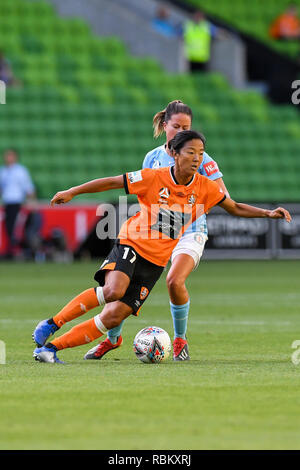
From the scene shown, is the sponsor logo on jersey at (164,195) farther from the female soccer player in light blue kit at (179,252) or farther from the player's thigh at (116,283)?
the player's thigh at (116,283)

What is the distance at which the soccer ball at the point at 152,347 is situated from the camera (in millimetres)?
7684

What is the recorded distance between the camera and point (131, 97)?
27203 millimetres

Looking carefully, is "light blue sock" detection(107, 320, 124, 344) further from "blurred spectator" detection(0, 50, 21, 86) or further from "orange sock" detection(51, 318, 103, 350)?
"blurred spectator" detection(0, 50, 21, 86)

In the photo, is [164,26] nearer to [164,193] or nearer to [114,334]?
[164,193]

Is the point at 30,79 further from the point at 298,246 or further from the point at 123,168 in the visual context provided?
the point at 298,246

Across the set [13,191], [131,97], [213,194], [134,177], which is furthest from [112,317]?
[131,97]

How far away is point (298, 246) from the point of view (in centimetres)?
2259

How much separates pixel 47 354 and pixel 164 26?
2192cm

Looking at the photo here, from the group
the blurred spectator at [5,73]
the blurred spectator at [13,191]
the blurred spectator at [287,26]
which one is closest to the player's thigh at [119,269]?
the blurred spectator at [13,191]

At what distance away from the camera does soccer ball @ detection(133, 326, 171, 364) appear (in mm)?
7684

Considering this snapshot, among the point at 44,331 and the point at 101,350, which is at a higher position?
the point at 44,331

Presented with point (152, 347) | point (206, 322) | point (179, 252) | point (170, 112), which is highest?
point (170, 112)

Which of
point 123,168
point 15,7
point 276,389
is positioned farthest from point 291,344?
point 15,7

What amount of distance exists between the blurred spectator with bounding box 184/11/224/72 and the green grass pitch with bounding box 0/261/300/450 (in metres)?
16.7
